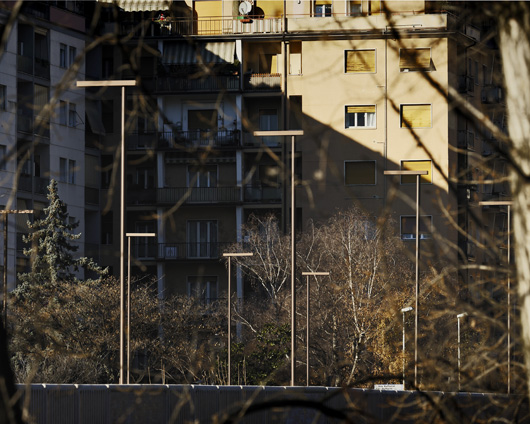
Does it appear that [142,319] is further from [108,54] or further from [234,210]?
[108,54]

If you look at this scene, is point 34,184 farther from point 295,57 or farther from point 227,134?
point 295,57

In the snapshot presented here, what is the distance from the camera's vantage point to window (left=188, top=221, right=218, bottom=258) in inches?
2491

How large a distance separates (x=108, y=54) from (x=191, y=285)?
1344cm

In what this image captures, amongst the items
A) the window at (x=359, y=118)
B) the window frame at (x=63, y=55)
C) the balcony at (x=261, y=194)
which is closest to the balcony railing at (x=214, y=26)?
the window frame at (x=63, y=55)

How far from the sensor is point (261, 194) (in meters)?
63.3

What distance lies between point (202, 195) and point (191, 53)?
24.3 feet

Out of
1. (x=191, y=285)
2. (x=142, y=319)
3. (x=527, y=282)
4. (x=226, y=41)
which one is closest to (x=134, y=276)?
(x=191, y=285)

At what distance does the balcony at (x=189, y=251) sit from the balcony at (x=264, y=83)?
8306mm

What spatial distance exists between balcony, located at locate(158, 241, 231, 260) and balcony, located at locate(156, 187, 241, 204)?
7.33 ft

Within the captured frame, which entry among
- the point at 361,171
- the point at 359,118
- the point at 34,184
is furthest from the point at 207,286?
the point at 359,118

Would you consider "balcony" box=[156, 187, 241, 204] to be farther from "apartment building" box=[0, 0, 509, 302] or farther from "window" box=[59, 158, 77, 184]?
"window" box=[59, 158, 77, 184]

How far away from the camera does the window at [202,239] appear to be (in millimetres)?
63281

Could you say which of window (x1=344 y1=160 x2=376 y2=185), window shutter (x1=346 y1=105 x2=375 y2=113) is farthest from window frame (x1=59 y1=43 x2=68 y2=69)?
window (x1=344 y1=160 x2=376 y2=185)

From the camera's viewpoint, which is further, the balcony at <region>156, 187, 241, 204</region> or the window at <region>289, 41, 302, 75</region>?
the window at <region>289, 41, 302, 75</region>
